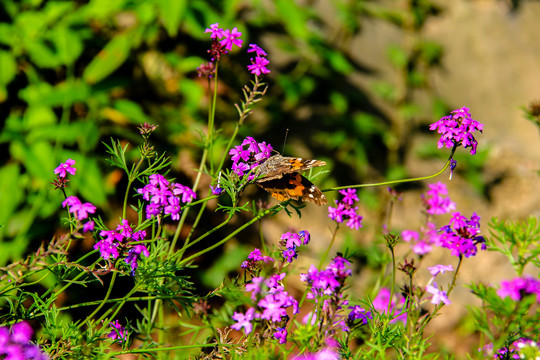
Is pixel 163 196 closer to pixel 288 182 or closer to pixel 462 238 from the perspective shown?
pixel 288 182

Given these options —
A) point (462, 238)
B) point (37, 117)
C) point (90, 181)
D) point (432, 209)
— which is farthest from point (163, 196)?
point (37, 117)

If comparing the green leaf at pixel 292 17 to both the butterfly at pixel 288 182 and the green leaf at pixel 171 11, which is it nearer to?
the green leaf at pixel 171 11

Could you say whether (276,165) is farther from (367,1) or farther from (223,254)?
(367,1)

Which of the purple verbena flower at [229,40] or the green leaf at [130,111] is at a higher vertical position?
the purple verbena flower at [229,40]

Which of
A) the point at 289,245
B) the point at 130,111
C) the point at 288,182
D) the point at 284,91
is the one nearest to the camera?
the point at 289,245

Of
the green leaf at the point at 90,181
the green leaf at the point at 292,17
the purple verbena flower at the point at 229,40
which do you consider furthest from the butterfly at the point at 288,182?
the green leaf at the point at 292,17

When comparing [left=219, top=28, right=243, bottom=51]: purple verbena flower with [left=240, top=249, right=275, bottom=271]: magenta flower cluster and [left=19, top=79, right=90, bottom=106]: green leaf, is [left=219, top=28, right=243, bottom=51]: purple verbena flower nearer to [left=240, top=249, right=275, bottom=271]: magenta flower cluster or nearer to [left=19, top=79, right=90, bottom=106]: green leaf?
[left=240, top=249, right=275, bottom=271]: magenta flower cluster

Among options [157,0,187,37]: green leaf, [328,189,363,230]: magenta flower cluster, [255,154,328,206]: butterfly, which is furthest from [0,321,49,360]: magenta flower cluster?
[157,0,187,37]: green leaf
